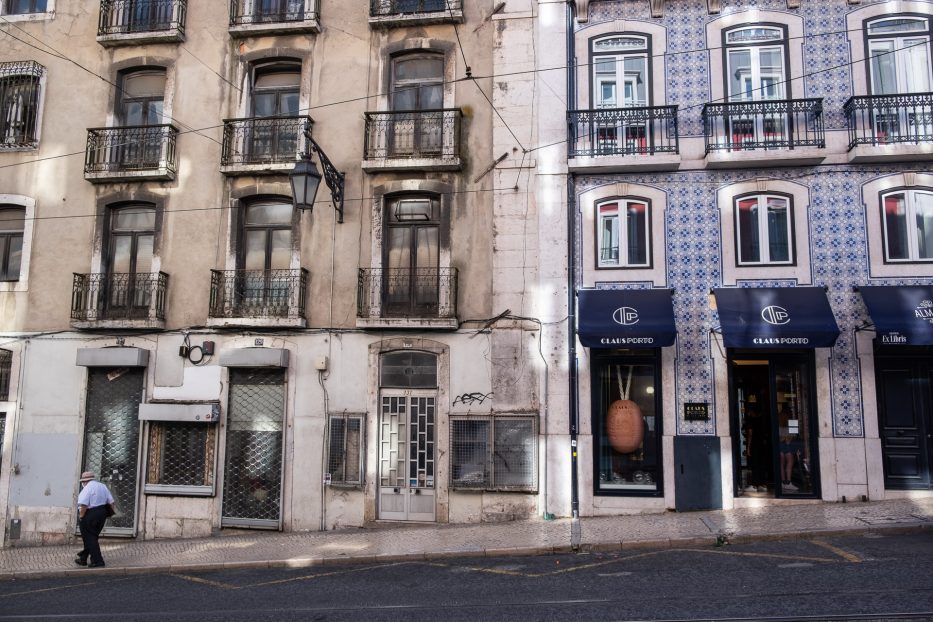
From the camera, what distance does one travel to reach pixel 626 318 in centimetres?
1296

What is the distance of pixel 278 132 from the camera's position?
582 inches

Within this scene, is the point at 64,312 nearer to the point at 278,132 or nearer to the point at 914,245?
the point at 278,132

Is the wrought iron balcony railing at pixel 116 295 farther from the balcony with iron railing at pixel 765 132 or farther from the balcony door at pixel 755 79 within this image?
the balcony door at pixel 755 79

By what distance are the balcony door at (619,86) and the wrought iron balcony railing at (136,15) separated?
889cm

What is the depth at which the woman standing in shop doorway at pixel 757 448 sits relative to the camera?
1302 centimetres

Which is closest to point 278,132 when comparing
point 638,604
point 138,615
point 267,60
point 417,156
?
point 267,60

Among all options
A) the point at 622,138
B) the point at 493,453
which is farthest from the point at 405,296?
the point at 622,138

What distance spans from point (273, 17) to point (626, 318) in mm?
9659

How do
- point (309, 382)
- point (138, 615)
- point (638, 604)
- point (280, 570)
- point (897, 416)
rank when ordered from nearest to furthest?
point (638, 604) → point (138, 615) → point (280, 570) → point (897, 416) → point (309, 382)

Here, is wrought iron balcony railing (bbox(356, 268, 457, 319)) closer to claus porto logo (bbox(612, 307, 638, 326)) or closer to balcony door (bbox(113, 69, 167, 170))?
claus porto logo (bbox(612, 307, 638, 326))

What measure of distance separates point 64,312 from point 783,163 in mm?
14554

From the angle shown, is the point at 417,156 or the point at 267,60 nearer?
the point at 417,156

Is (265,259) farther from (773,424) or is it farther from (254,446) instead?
(773,424)

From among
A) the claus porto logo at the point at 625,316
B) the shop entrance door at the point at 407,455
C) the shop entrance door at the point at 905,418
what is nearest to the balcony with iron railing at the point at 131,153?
the shop entrance door at the point at 407,455
